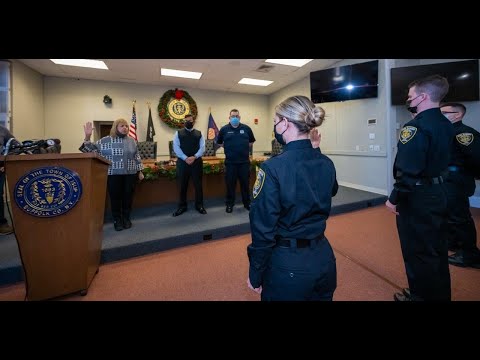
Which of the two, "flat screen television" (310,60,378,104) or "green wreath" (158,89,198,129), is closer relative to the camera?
"flat screen television" (310,60,378,104)

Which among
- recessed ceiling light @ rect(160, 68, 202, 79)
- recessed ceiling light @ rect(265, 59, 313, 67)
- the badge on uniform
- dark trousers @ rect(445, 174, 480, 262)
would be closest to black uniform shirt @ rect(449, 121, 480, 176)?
dark trousers @ rect(445, 174, 480, 262)

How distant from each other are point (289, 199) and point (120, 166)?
2596mm

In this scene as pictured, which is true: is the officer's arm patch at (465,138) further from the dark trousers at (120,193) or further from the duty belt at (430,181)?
the dark trousers at (120,193)

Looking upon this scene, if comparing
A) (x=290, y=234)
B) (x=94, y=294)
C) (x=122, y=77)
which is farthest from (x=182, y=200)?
(x=122, y=77)

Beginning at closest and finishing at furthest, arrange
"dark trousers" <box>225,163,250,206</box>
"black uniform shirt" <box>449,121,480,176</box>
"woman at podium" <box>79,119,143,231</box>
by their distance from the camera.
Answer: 1. "black uniform shirt" <box>449,121,480,176</box>
2. "woman at podium" <box>79,119,143,231</box>
3. "dark trousers" <box>225,163,250,206</box>

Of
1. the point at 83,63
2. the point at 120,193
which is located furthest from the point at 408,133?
the point at 83,63

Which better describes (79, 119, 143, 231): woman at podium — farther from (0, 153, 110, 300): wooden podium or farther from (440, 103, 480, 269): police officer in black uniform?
(440, 103, 480, 269): police officer in black uniform

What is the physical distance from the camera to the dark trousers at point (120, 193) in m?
2.88

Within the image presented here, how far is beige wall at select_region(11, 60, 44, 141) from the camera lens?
4684 millimetres

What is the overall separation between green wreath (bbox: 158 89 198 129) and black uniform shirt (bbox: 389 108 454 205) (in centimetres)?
631

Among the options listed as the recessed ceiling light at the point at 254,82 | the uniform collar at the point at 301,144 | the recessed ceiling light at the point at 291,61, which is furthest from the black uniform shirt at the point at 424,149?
the recessed ceiling light at the point at 254,82

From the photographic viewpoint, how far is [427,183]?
4.77ft

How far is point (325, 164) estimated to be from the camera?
3.14 ft

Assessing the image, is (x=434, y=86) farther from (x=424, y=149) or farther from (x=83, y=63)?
(x=83, y=63)
